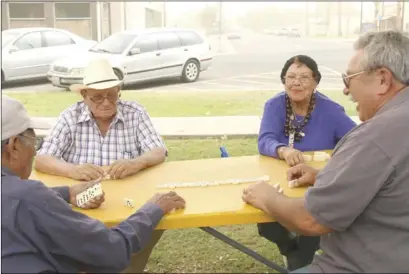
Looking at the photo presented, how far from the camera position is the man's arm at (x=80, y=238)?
4.67ft

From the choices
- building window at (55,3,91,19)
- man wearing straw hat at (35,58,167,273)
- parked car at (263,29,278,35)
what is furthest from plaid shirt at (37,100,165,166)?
parked car at (263,29,278,35)

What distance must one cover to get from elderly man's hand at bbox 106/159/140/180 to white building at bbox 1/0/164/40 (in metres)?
4.72

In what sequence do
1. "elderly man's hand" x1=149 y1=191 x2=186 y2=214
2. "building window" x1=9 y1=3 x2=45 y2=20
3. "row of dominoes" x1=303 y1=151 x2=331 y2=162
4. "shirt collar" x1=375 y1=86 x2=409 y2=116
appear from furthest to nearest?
"building window" x1=9 y1=3 x2=45 y2=20 → "row of dominoes" x1=303 y1=151 x2=331 y2=162 → "elderly man's hand" x1=149 y1=191 x2=186 y2=214 → "shirt collar" x1=375 y1=86 x2=409 y2=116

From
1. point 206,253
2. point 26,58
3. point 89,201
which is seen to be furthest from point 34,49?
point 89,201

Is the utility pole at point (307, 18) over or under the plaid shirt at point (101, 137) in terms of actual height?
over

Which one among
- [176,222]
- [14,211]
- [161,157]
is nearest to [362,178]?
[176,222]

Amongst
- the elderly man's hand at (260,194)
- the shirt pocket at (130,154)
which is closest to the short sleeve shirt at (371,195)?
the elderly man's hand at (260,194)

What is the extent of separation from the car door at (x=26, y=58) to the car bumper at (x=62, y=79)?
0.14m

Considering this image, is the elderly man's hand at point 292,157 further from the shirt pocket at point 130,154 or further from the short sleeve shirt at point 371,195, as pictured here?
the short sleeve shirt at point 371,195

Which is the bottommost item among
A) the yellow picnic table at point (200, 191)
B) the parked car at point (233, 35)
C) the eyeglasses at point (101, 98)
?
the yellow picnic table at point (200, 191)

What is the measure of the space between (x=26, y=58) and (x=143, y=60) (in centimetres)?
174

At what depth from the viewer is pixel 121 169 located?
2.50 metres

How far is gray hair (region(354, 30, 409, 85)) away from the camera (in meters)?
1.75

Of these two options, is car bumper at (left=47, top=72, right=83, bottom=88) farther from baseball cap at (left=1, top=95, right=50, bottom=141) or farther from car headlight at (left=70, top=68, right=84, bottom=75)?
baseball cap at (left=1, top=95, right=50, bottom=141)
